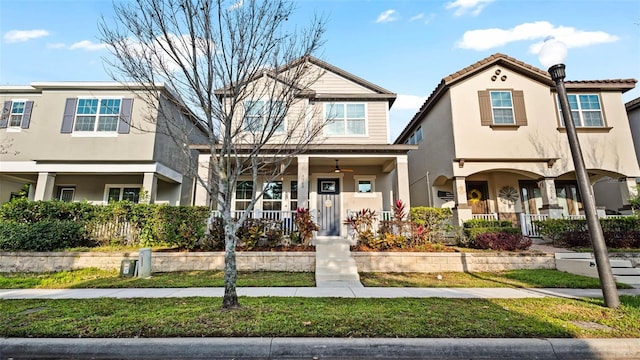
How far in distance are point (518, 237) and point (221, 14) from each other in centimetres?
1023

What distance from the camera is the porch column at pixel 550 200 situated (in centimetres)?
1133

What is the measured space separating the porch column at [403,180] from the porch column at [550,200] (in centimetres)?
596

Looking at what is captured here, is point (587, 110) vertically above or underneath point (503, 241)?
above

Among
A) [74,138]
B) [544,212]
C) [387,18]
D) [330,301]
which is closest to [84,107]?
[74,138]

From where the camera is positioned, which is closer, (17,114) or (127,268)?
(127,268)

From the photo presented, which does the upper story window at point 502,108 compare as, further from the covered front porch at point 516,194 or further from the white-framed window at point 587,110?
the covered front porch at point 516,194

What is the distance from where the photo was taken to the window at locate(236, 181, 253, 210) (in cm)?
1248

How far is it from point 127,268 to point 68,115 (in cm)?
930

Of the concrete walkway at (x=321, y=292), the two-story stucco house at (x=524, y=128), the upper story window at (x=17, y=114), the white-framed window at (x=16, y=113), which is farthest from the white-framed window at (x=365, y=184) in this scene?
the white-framed window at (x=16, y=113)

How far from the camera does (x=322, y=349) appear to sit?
10.8 feet

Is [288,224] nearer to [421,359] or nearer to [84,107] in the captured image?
[421,359]

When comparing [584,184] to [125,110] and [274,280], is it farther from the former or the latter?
[125,110]

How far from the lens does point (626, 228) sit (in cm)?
984

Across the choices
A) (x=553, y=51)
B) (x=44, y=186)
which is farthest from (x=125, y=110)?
(x=553, y=51)
